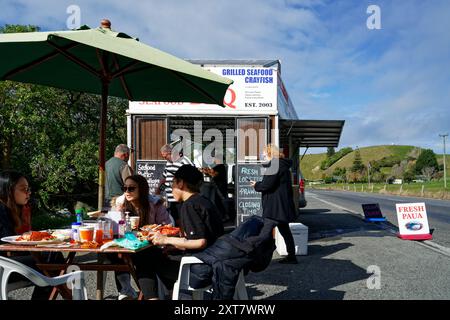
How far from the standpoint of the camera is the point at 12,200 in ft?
12.2

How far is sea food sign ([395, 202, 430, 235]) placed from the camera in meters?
9.42

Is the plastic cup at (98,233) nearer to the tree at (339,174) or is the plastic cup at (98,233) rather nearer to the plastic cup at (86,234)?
the plastic cup at (86,234)

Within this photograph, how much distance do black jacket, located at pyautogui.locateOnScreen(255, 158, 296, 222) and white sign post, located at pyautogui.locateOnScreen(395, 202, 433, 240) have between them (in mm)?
4018

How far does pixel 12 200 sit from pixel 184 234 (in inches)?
61.5

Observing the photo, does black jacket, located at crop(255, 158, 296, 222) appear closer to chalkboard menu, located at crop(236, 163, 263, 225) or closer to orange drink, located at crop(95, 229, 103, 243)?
chalkboard menu, located at crop(236, 163, 263, 225)

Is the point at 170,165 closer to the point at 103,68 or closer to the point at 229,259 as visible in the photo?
the point at 103,68

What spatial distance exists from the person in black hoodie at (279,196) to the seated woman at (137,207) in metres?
2.31

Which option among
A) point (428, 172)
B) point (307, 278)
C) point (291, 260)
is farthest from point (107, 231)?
point (428, 172)

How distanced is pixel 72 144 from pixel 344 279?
40.0 ft

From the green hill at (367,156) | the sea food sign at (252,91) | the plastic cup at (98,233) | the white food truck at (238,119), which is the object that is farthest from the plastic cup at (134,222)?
the green hill at (367,156)
